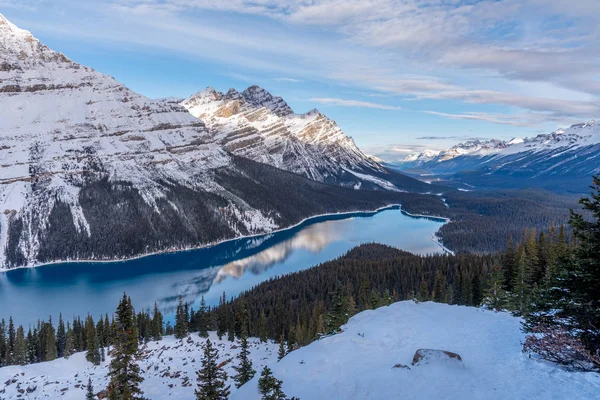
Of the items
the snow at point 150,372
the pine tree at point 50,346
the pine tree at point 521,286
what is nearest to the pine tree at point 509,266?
the pine tree at point 521,286

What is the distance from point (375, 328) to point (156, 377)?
4068 centimetres

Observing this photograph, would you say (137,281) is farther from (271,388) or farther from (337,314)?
(271,388)

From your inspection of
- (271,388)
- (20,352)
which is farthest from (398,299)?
(20,352)

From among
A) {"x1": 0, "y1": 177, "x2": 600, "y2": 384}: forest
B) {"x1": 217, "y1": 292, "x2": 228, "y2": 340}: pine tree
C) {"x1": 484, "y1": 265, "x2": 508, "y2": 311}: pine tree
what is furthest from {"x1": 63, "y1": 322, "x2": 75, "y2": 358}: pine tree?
{"x1": 484, "y1": 265, "x2": 508, "y2": 311}: pine tree

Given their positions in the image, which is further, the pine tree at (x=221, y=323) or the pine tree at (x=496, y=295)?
the pine tree at (x=221, y=323)

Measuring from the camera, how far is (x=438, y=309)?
3825 centimetres

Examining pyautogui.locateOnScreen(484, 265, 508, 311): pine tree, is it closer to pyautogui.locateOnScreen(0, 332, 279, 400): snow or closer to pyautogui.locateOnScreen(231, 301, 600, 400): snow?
pyautogui.locateOnScreen(231, 301, 600, 400): snow

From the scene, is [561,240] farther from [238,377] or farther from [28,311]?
[28,311]

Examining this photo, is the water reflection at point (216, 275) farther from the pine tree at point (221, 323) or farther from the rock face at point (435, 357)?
the rock face at point (435, 357)

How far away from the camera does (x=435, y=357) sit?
23266mm

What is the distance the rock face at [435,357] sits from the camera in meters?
22.7

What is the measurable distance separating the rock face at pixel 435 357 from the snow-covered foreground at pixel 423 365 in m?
0.31

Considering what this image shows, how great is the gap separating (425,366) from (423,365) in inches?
6.7

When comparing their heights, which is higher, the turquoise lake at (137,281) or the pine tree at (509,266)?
the pine tree at (509,266)
